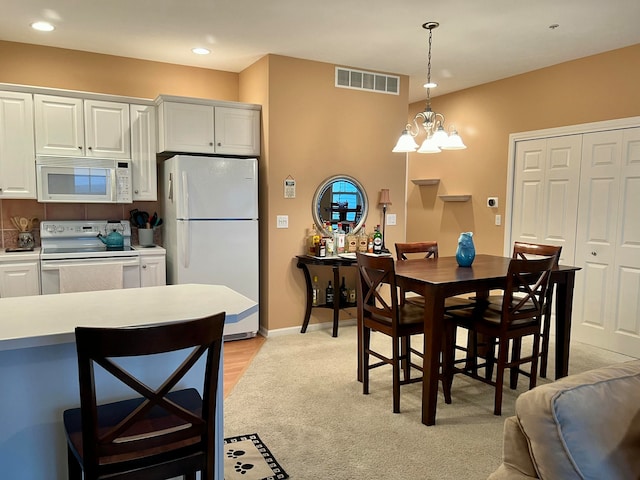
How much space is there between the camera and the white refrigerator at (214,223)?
425 centimetres

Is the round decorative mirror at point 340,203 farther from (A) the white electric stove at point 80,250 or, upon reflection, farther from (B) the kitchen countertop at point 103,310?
(B) the kitchen countertop at point 103,310

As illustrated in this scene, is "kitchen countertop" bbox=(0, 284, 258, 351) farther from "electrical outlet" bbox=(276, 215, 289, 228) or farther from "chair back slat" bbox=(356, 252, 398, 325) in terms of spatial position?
"electrical outlet" bbox=(276, 215, 289, 228)

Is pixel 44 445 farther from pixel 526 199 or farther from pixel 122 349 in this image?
pixel 526 199

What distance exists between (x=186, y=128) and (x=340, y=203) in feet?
5.57

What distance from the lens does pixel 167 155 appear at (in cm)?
466

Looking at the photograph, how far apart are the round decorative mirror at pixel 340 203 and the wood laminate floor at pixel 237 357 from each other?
1.34 m

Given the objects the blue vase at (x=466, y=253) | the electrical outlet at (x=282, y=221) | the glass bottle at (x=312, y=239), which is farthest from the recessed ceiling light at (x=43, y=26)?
the blue vase at (x=466, y=253)

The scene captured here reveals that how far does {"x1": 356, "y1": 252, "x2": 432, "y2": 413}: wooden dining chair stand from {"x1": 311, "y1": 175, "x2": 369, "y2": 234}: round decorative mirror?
5.53 ft

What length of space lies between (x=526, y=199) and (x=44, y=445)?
185 inches

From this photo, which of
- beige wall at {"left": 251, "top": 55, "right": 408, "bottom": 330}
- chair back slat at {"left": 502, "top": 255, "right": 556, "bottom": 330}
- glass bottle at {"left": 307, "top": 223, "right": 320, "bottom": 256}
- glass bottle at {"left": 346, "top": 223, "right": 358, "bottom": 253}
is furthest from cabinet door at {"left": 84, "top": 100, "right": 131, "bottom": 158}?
chair back slat at {"left": 502, "top": 255, "right": 556, "bottom": 330}

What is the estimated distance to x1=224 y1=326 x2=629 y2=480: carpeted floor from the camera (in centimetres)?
244

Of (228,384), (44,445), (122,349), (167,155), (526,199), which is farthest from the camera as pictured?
(526,199)

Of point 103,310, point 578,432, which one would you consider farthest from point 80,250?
point 578,432

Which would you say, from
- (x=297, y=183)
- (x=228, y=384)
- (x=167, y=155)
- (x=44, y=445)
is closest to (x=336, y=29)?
(x=297, y=183)
